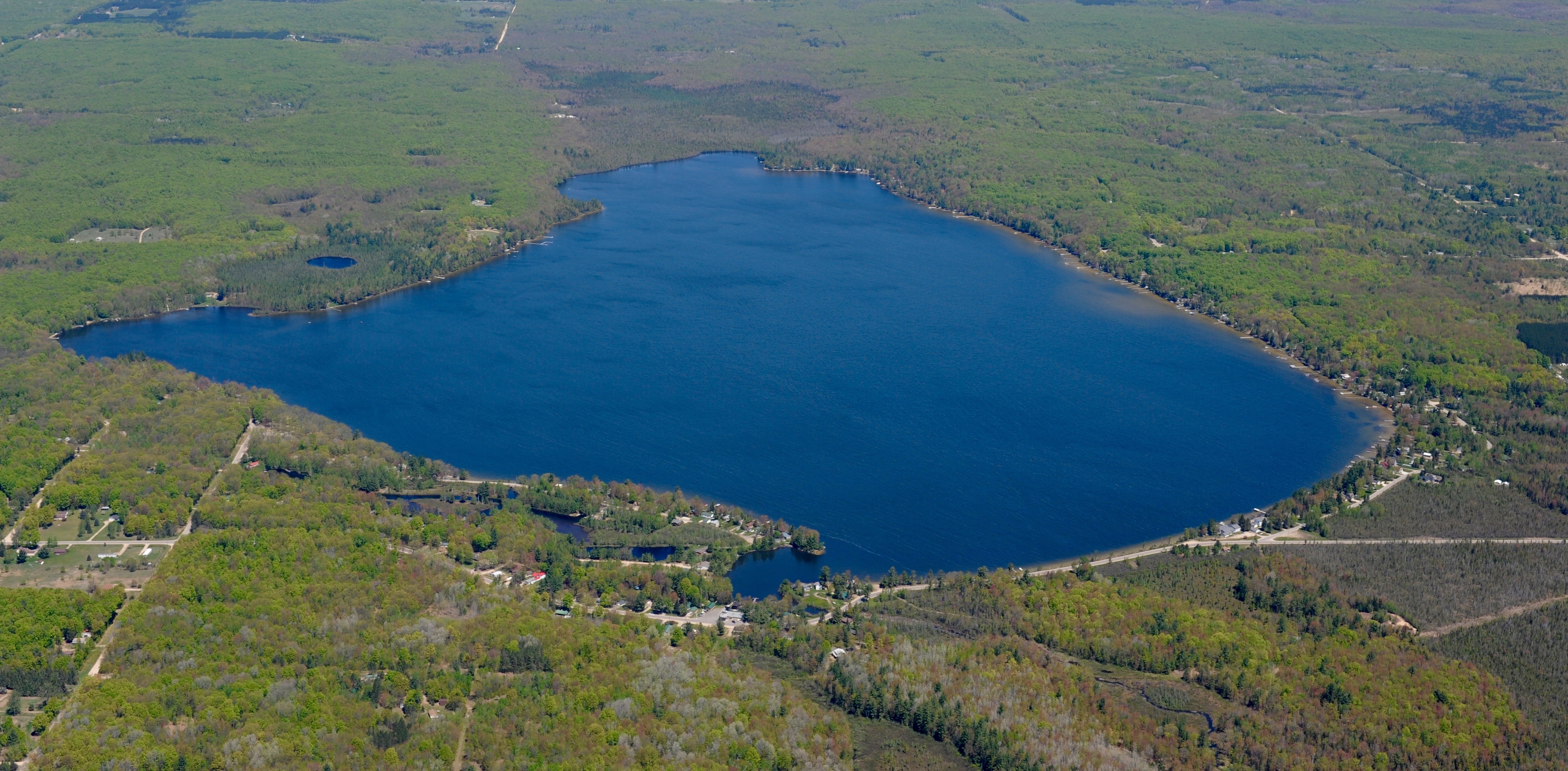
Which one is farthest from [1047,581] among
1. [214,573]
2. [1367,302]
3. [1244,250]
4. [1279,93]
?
[1279,93]

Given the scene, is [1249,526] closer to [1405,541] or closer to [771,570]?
[1405,541]

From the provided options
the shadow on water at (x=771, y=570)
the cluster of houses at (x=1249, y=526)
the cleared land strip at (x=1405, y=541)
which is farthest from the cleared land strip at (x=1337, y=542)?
the shadow on water at (x=771, y=570)

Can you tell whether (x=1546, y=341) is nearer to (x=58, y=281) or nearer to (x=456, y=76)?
(x=58, y=281)

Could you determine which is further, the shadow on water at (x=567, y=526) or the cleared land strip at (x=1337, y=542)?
the shadow on water at (x=567, y=526)

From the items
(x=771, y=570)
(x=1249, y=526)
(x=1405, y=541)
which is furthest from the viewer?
(x=1249, y=526)

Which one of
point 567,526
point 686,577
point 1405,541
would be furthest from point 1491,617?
point 567,526

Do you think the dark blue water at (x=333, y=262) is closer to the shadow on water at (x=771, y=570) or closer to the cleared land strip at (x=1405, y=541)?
the shadow on water at (x=771, y=570)

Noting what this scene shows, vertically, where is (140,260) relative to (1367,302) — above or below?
below

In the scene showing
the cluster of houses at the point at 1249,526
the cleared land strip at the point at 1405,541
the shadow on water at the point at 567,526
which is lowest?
the shadow on water at the point at 567,526
